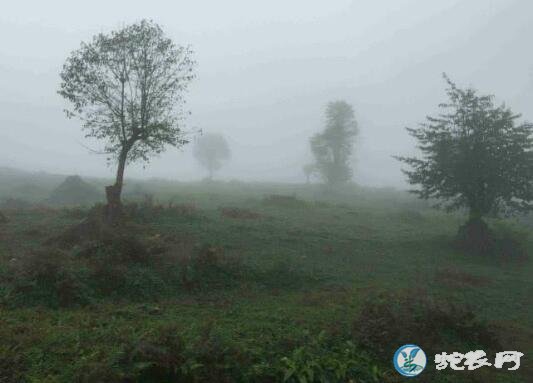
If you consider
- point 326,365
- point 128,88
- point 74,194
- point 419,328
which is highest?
point 128,88

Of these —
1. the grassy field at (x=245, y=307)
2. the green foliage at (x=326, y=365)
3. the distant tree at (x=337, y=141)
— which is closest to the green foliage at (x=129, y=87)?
the grassy field at (x=245, y=307)

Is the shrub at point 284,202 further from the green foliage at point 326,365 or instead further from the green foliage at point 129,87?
the green foliage at point 326,365

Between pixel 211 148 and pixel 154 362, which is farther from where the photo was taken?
pixel 211 148

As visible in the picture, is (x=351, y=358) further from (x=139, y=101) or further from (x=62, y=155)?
(x=62, y=155)

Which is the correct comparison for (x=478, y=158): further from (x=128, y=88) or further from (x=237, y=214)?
(x=128, y=88)

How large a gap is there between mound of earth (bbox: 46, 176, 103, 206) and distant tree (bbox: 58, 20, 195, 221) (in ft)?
47.0

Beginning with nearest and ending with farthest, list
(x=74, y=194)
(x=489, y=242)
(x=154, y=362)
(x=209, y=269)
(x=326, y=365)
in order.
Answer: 1. (x=154, y=362)
2. (x=326, y=365)
3. (x=209, y=269)
4. (x=489, y=242)
5. (x=74, y=194)

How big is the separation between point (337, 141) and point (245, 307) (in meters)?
52.6

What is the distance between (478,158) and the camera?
23.5 meters

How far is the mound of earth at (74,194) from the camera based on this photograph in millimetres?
36125

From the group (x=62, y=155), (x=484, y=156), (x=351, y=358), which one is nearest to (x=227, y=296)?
(x=351, y=358)

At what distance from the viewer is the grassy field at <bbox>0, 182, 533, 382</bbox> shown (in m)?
8.59

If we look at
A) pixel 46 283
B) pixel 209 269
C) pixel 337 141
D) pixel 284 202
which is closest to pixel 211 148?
pixel 337 141

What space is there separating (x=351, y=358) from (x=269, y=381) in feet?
7.48
